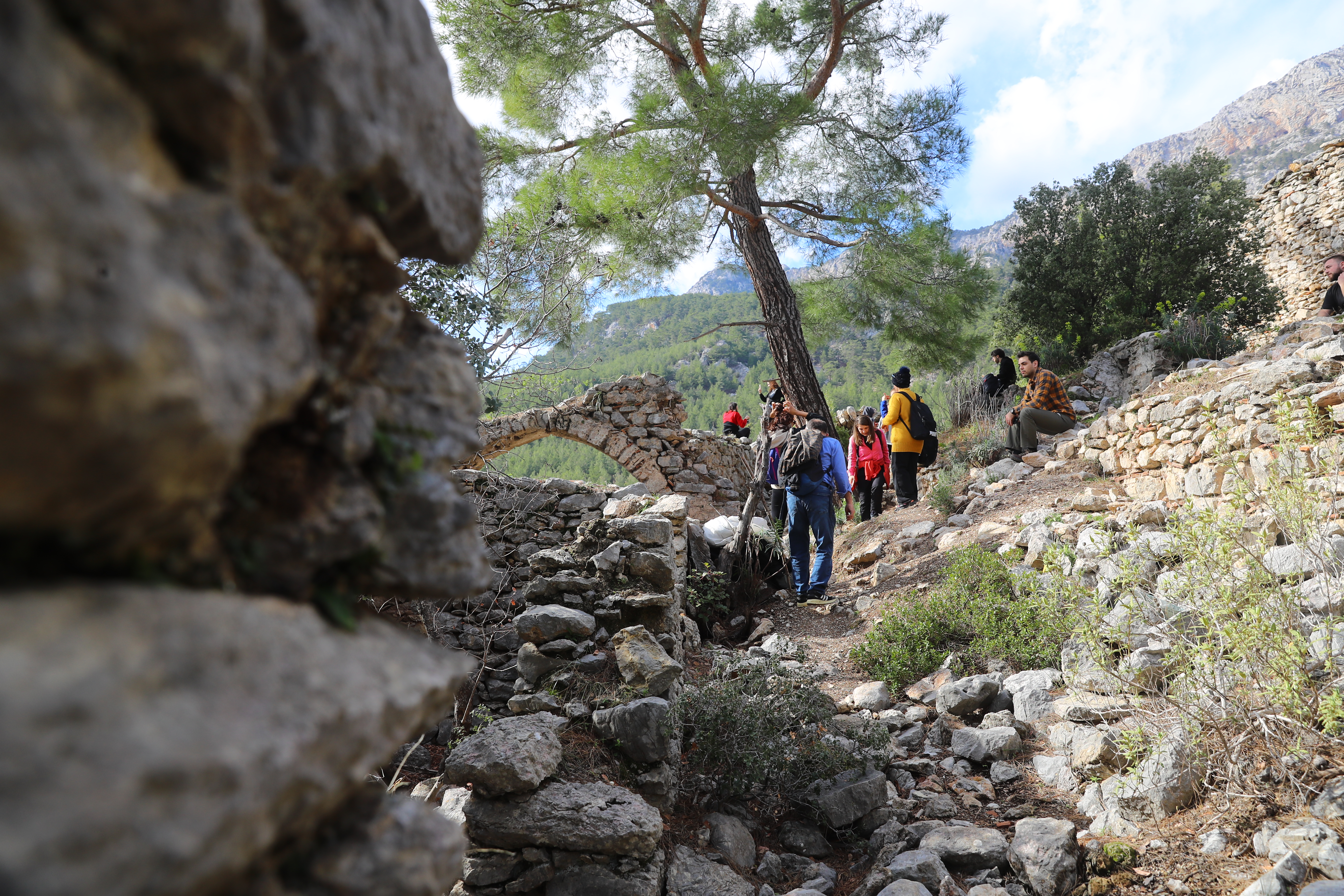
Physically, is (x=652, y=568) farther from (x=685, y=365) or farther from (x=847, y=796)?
(x=685, y=365)

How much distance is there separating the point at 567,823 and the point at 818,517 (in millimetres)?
3972

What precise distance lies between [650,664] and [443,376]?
2.51m

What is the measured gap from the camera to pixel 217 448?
0.70 meters

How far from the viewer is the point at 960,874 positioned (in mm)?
2617

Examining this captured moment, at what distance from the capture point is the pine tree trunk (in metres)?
8.33

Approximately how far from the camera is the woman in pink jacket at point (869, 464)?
8.29 m

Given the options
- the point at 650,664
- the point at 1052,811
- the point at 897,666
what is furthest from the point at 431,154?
the point at 897,666

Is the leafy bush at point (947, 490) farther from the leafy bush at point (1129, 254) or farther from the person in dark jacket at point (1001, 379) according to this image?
the leafy bush at point (1129, 254)

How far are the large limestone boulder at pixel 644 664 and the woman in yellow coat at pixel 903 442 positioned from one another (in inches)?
185

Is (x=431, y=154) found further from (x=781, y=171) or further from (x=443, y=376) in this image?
(x=781, y=171)

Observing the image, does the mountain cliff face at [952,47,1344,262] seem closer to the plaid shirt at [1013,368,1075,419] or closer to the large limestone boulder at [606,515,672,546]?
the plaid shirt at [1013,368,1075,419]

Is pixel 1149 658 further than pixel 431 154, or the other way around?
pixel 1149 658

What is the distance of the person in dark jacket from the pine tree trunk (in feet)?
9.42

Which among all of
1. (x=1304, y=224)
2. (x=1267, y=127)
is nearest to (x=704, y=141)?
(x=1304, y=224)
